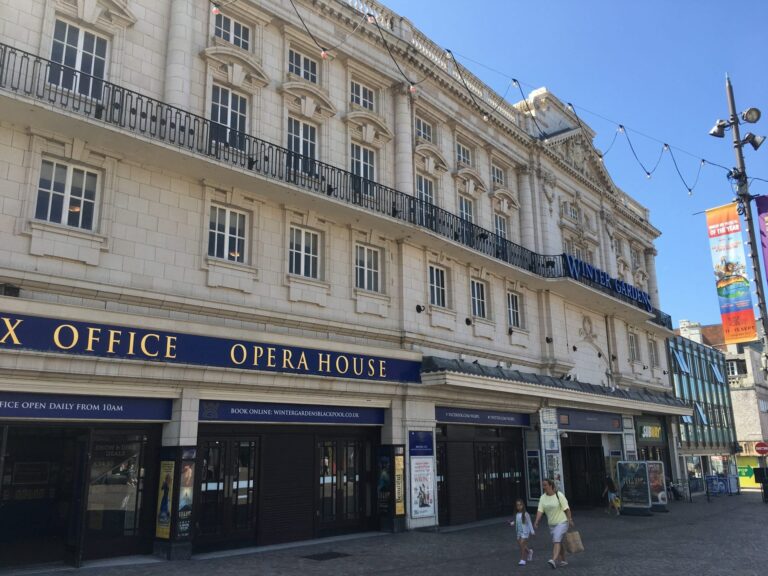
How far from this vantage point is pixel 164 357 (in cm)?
1243

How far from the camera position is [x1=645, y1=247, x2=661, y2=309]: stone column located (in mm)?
37316

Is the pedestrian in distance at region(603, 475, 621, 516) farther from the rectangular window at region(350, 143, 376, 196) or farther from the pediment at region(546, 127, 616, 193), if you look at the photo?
the rectangular window at region(350, 143, 376, 196)

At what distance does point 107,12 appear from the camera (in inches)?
532

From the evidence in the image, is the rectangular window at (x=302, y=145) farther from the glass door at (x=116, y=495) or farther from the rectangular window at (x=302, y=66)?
the glass door at (x=116, y=495)

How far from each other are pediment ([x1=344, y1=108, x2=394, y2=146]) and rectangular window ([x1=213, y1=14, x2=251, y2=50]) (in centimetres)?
342

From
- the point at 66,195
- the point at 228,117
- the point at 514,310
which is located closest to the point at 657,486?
the point at 514,310

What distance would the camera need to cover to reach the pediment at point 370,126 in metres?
18.4

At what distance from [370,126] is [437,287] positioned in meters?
5.30

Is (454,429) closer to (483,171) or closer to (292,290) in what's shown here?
(292,290)

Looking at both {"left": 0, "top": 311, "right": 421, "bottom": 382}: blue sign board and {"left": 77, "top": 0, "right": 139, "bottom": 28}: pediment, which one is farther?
{"left": 77, "top": 0, "right": 139, "bottom": 28}: pediment

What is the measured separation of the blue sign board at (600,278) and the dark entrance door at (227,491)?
48.5 feet

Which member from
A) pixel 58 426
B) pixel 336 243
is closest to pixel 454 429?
A: pixel 336 243

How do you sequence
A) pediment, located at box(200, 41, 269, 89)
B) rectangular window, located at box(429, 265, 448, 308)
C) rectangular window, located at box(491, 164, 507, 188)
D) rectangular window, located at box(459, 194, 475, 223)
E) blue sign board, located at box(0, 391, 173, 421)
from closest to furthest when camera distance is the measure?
blue sign board, located at box(0, 391, 173, 421)
pediment, located at box(200, 41, 269, 89)
rectangular window, located at box(429, 265, 448, 308)
rectangular window, located at box(459, 194, 475, 223)
rectangular window, located at box(491, 164, 507, 188)

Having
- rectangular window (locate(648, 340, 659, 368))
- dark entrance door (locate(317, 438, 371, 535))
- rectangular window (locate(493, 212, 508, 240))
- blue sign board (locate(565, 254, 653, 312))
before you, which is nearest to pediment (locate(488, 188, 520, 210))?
rectangular window (locate(493, 212, 508, 240))
